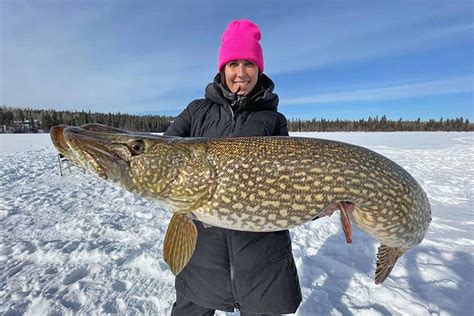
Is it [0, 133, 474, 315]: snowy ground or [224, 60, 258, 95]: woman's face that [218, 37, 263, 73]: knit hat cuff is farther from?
[0, 133, 474, 315]: snowy ground

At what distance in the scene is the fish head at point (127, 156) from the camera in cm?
165

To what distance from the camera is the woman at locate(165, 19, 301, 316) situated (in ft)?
6.03

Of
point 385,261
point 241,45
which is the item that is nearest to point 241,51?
point 241,45

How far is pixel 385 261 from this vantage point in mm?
2150

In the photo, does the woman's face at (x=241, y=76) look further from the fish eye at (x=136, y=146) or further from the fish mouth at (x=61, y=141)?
the fish mouth at (x=61, y=141)

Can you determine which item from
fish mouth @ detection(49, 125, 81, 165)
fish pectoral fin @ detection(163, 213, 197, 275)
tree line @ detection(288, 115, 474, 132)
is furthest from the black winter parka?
tree line @ detection(288, 115, 474, 132)

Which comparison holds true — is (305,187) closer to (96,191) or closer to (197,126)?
(197,126)

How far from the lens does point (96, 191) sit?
21.3 feet

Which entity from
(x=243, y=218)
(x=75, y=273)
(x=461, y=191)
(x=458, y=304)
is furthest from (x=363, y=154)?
(x=461, y=191)

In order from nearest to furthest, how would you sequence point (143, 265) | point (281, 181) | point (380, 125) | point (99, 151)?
1. point (99, 151)
2. point (281, 181)
3. point (143, 265)
4. point (380, 125)

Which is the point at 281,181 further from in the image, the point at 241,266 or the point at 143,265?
the point at 143,265

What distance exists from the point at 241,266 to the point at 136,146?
36.8 inches

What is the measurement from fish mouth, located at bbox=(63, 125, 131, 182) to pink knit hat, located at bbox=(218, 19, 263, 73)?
37.6 inches

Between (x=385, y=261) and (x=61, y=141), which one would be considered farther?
(x=385, y=261)
